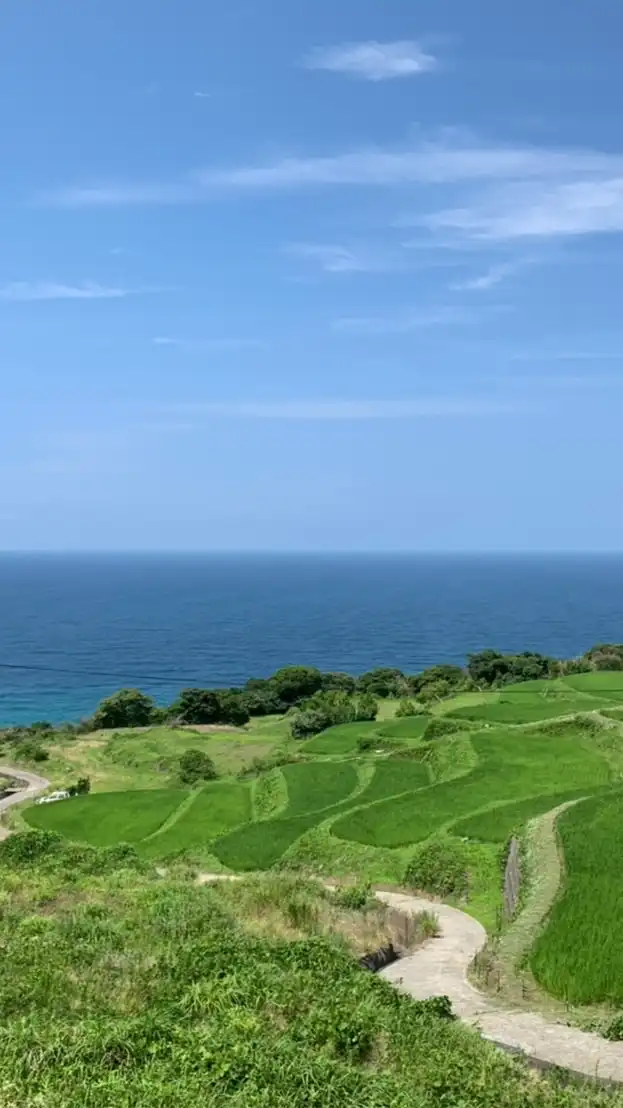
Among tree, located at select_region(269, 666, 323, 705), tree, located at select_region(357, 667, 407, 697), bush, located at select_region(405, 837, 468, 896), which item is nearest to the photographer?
bush, located at select_region(405, 837, 468, 896)

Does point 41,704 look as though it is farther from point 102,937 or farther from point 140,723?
point 102,937

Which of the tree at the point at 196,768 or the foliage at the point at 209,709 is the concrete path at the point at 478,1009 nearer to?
the tree at the point at 196,768

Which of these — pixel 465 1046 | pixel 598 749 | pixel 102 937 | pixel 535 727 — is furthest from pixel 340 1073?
pixel 535 727

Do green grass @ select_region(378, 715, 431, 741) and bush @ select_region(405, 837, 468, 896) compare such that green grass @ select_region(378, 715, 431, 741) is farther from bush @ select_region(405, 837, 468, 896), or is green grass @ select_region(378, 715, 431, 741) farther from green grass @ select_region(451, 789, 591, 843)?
bush @ select_region(405, 837, 468, 896)

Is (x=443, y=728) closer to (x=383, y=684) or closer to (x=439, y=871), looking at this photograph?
(x=439, y=871)

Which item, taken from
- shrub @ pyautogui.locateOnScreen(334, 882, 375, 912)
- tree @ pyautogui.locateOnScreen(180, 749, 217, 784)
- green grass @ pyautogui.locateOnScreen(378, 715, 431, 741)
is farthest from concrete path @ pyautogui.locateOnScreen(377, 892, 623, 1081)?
green grass @ pyautogui.locateOnScreen(378, 715, 431, 741)

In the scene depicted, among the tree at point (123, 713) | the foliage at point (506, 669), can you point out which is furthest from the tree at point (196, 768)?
the foliage at point (506, 669)

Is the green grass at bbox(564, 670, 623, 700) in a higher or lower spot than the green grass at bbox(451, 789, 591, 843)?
higher
